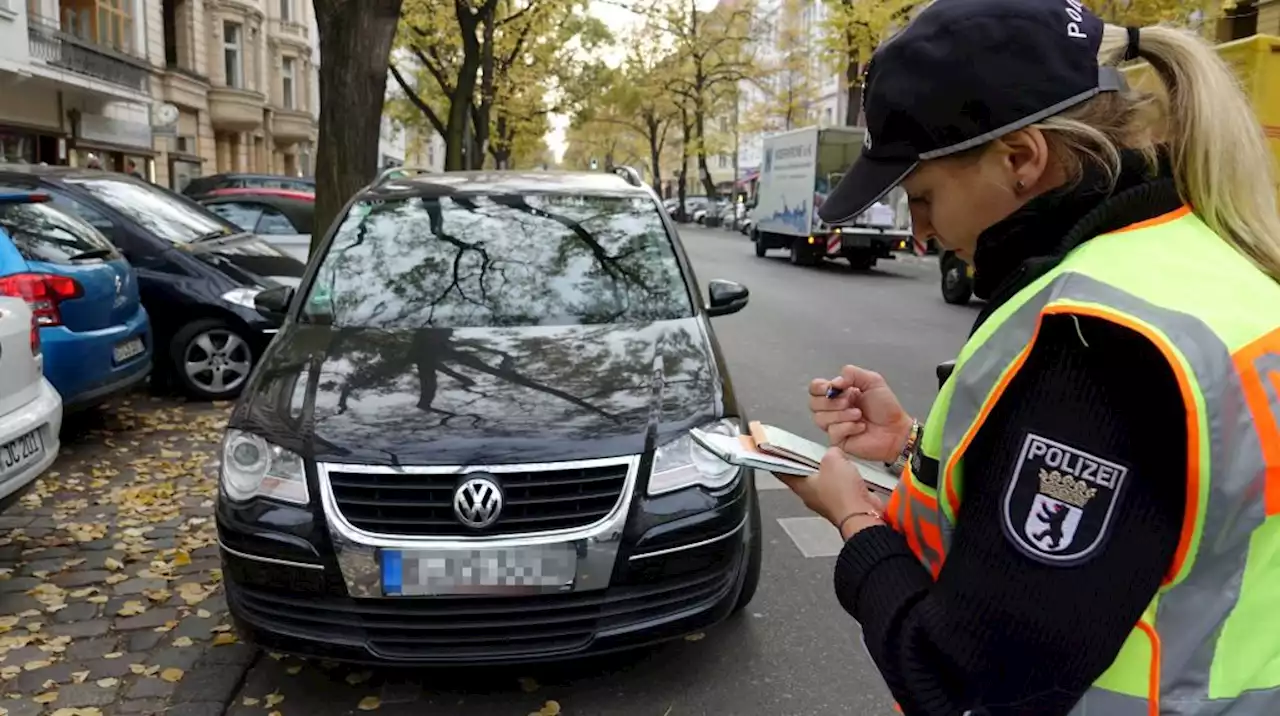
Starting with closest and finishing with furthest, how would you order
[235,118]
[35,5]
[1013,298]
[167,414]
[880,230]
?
[1013,298] < [167,414] < [880,230] < [35,5] < [235,118]

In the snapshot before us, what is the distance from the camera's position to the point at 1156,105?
3.84 feet

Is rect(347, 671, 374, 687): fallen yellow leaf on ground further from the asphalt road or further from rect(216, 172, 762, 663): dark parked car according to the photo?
rect(216, 172, 762, 663): dark parked car

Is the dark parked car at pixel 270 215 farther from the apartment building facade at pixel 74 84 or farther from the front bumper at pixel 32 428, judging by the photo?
the apartment building facade at pixel 74 84

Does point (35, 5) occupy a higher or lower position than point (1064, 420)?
higher

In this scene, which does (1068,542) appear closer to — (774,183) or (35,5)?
(774,183)

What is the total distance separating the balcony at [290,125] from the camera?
141 ft

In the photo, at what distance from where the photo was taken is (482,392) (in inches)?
135

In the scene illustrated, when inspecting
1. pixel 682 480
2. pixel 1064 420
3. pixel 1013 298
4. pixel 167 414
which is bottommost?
pixel 167 414

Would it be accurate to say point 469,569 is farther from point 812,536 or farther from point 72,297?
point 72,297

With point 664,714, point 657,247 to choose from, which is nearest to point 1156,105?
point 664,714

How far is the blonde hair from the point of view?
1.12m

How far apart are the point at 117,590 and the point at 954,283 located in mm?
13177

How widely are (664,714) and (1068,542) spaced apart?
2.55m

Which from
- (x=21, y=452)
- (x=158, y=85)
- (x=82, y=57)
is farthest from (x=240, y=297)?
(x=158, y=85)
